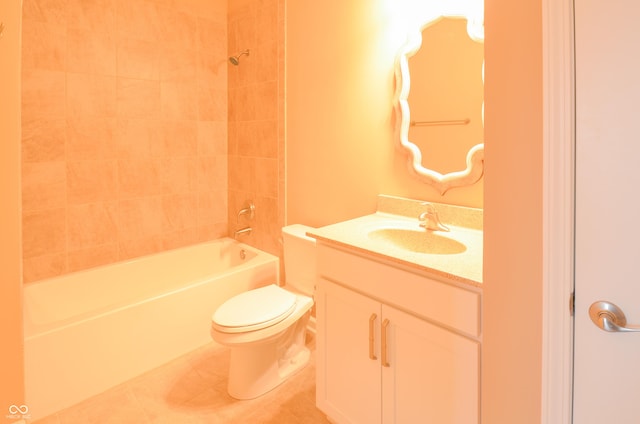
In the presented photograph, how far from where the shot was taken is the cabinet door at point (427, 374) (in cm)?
104

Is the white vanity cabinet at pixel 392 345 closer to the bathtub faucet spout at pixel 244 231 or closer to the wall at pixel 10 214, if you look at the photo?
the wall at pixel 10 214

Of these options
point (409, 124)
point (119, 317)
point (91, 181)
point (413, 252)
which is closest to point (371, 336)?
point (413, 252)

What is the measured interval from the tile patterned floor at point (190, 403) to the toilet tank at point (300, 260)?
494 mm

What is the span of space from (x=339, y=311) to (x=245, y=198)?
65.7 inches

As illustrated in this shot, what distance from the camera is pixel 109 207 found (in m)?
2.44

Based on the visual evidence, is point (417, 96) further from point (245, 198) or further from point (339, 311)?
point (245, 198)

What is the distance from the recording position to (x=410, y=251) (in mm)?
1463

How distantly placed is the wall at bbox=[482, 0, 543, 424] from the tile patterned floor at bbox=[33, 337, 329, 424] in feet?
3.48

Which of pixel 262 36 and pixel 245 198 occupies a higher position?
pixel 262 36

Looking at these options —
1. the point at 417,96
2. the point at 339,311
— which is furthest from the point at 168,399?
the point at 417,96
